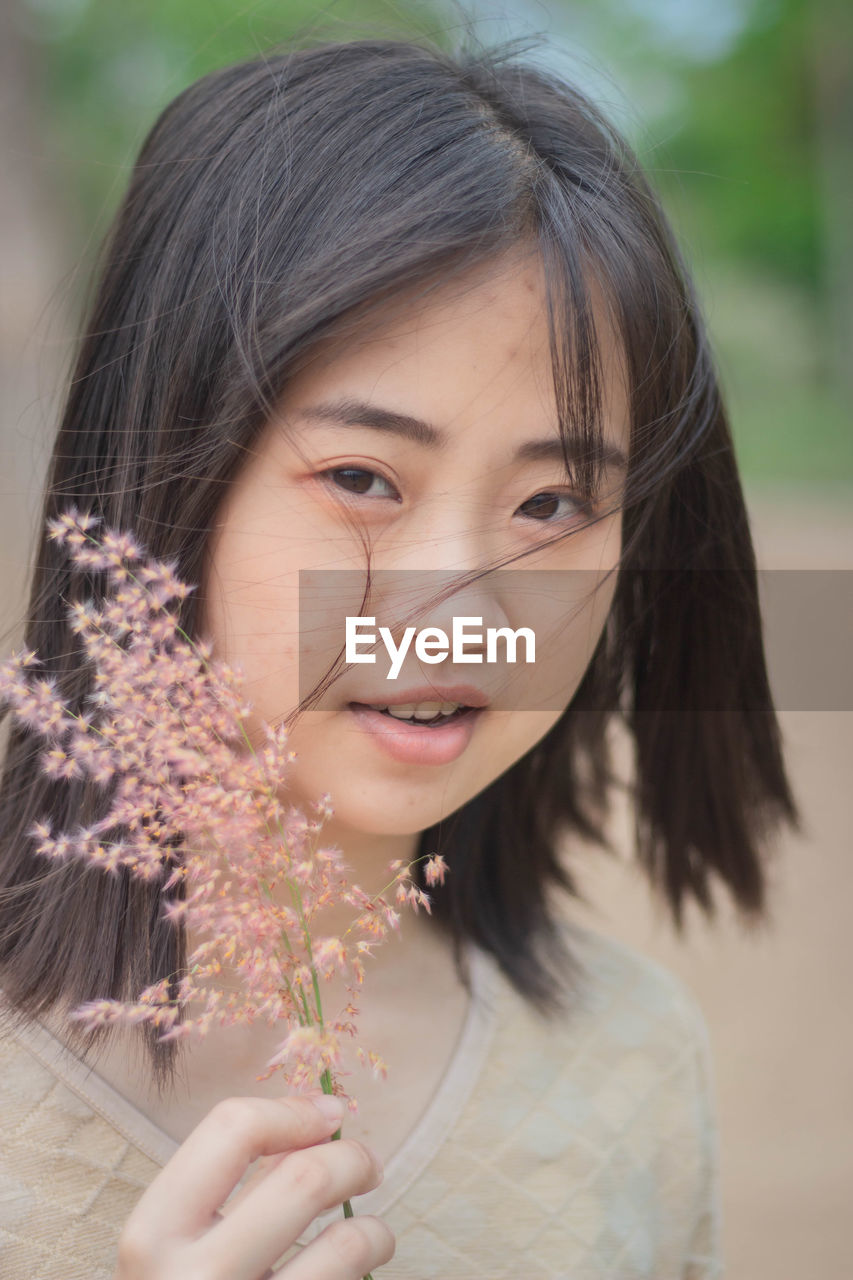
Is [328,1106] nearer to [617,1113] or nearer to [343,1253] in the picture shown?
[343,1253]

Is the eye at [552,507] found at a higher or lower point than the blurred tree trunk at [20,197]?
lower

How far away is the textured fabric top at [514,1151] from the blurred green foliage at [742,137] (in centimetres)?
803

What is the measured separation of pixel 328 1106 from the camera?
0.84 metres

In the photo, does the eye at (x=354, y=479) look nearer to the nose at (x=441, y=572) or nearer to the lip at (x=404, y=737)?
the nose at (x=441, y=572)

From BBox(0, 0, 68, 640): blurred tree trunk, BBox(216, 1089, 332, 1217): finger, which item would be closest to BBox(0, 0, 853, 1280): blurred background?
BBox(0, 0, 68, 640): blurred tree trunk

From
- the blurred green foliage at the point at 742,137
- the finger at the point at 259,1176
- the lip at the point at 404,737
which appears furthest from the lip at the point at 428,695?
the blurred green foliage at the point at 742,137

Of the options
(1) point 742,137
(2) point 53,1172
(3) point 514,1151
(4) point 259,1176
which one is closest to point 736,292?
(1) point 742,137

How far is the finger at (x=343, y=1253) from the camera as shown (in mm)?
798

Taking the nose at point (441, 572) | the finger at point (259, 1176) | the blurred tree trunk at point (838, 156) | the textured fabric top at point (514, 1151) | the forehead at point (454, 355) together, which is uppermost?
the blurred tree trunk at point (838, 156)

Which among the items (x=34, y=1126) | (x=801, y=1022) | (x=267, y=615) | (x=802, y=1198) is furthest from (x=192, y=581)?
(x=801, y=1022)

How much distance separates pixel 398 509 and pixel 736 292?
37.1ft

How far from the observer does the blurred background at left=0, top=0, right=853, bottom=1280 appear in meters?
1.73

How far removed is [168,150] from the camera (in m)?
1.30

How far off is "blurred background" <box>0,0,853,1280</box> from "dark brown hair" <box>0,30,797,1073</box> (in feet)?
0.61
